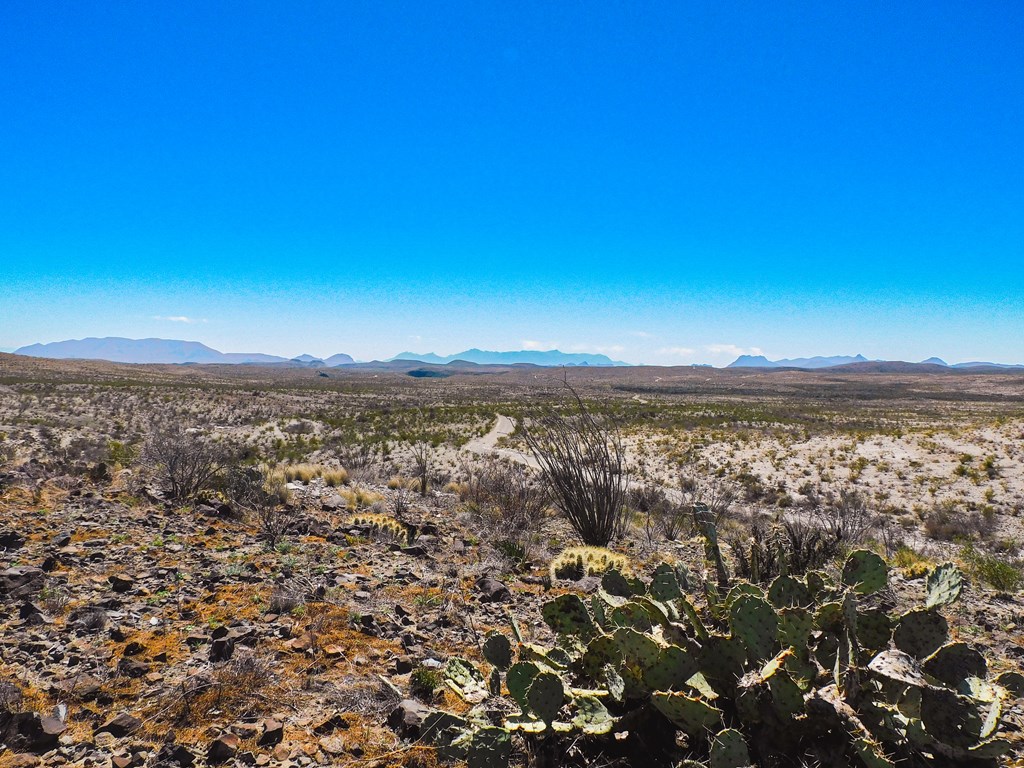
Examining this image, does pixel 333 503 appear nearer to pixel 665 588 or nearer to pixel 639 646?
pixel 665 588

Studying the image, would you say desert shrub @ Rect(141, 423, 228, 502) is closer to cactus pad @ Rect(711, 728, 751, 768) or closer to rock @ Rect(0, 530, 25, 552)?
rock @ Rect(0, 530, 25, 552)

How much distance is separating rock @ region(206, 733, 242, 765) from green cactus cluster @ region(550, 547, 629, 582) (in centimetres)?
343

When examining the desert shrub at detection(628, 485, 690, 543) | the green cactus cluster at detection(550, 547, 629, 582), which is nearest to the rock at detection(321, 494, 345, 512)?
the green cactus cluster at detection(550, 547, 629, 582)

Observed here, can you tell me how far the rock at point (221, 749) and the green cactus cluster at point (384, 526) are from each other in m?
3.98

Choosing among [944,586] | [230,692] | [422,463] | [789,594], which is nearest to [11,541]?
[230,692]

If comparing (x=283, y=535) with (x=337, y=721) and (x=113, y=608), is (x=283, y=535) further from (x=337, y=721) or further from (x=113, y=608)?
(x=337, y=721)

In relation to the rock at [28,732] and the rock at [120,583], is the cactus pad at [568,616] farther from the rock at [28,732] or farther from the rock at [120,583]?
the rock at [120,583]

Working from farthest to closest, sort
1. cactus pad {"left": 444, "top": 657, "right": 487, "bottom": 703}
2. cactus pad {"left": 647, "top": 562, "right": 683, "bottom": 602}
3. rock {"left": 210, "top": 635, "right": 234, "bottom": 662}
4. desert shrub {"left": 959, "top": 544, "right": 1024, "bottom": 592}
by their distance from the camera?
desert shrub {"left": 959, "top": 544, "right": 1024, "bottom": 592}
cactus pad {"left": 647, "top": 562, "right": 683, "bottom": 602}
rock {"left": 210, "top": 635, "right": 234, "bottom": 662}
cactus pad {"left": 444, "top": 657, "right": 487, "bottom": 703}

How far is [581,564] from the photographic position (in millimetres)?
5988

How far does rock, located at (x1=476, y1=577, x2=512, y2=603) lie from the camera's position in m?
4.80

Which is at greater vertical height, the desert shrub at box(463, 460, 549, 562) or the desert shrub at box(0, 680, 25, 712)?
the desert shrub at box(0, 680, 25, 712)

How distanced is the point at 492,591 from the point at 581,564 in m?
1.46

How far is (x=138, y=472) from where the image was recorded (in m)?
9.35

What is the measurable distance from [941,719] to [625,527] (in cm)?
731
